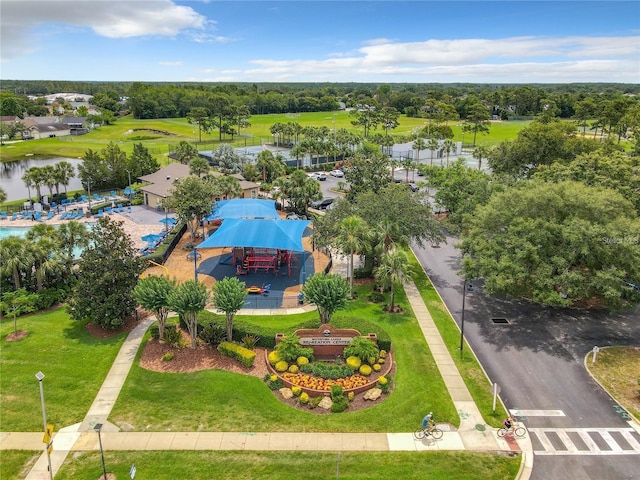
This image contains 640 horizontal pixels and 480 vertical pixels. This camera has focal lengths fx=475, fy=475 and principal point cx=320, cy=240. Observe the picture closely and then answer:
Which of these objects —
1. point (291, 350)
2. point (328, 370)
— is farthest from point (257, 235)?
point (328, 370)

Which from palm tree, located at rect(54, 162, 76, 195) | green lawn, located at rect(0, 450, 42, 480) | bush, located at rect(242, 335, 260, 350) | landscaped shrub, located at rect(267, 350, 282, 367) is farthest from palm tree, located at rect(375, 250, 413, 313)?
palm tree, located at rect(54, 162, 76, 195)

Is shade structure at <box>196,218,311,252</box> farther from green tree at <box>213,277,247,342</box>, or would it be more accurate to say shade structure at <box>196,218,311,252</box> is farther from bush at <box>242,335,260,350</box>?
bush at <box>242,335,260,350</box>

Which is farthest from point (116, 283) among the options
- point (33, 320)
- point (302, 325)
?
point (302, 325)

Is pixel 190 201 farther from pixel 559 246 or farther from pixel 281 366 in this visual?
pixel 559 246

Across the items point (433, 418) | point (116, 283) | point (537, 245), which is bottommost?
point (433, 418)

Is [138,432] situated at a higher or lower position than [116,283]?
lower

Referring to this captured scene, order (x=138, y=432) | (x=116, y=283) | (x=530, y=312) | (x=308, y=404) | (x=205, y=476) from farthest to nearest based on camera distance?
(x=530, y=312) < (x=116, y=283) < (x=308, y=404) < (x=138, y=432) < (x=205, y=476)

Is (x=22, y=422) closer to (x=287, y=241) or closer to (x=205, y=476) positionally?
(x=205, y=476)
